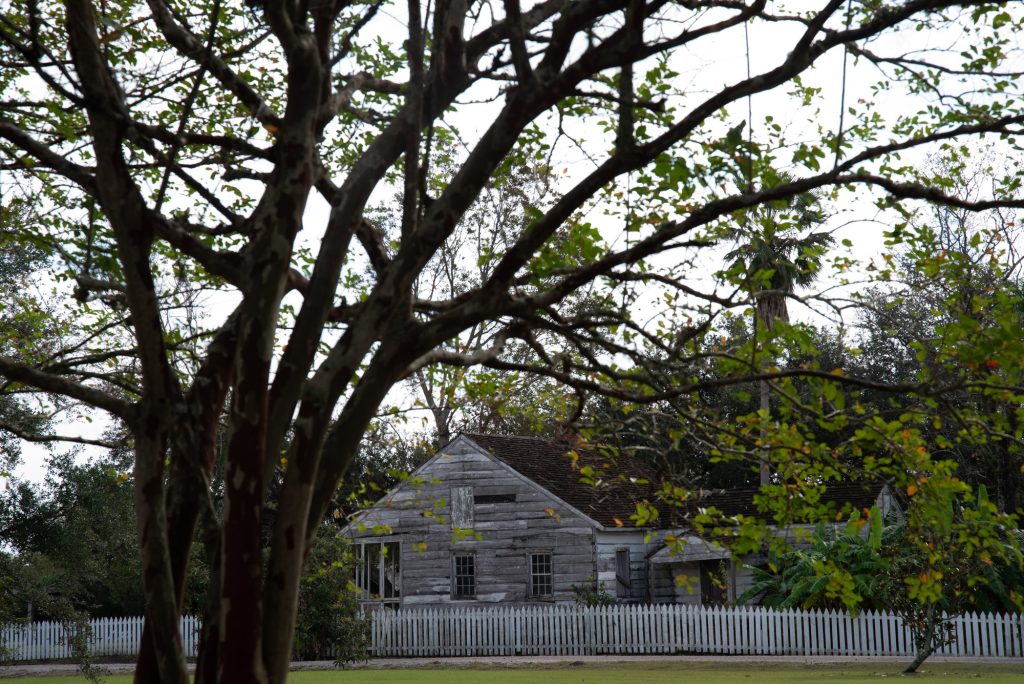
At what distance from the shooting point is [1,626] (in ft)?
69.4

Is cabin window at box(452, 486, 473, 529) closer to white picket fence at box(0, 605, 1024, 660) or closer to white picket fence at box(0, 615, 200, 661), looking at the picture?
white picket fence at box(0, 605, 1024, 660)

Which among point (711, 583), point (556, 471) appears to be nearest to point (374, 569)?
point (556, 471)

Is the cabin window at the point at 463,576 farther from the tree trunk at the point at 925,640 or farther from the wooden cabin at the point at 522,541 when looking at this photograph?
the tree trunk at the point at 925,640

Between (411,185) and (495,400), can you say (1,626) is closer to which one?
(495,400)

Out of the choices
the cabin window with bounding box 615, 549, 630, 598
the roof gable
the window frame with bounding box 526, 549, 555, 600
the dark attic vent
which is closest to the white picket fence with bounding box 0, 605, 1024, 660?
the window frame with bounding box 526, 549, 555, 600

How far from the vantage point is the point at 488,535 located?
34250 millimetres

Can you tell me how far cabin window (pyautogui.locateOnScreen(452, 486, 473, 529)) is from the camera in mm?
34500

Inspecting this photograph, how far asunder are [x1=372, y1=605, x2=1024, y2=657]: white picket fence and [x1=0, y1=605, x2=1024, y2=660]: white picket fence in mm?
25

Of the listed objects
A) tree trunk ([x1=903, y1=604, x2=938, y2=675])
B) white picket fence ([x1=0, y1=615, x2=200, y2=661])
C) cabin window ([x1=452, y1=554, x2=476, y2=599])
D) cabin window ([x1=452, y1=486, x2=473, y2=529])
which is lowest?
white picket fence ([x1=0, y1=615, x2=200, y2=661])

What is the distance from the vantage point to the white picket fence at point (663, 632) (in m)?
26.3

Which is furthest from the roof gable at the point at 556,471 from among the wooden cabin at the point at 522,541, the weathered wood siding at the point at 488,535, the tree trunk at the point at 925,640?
the tree trunk at the point at 925,640

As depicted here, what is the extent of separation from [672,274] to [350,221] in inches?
170

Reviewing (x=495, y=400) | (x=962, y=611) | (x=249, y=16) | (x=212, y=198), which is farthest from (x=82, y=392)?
(x=962, y=611)

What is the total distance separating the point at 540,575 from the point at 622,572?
2.53 metres
